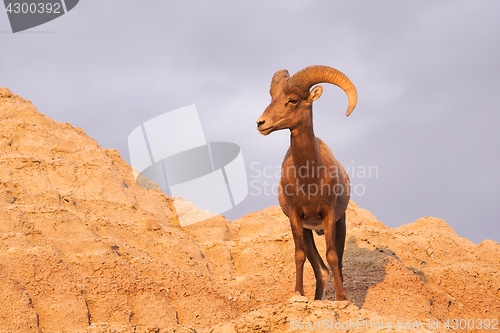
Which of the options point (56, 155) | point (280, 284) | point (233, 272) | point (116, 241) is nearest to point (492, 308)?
point (280, 284)

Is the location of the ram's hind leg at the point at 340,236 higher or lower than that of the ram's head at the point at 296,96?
lower

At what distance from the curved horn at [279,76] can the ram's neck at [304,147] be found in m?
0.92

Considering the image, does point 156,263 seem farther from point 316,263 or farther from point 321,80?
point 321,80

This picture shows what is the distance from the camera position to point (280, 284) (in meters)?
15.1

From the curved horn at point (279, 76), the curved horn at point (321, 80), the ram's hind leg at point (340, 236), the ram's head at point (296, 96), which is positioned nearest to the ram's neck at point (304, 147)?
the ram's head at point (296, 96)

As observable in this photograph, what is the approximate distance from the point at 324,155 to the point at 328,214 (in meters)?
1.14

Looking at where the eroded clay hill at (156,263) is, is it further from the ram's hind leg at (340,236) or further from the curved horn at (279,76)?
the curved horn at (279,76)

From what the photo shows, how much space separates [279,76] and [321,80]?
2.56ft

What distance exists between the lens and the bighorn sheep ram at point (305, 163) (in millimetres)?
9031

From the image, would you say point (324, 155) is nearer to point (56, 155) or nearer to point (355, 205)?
point (56, 155)

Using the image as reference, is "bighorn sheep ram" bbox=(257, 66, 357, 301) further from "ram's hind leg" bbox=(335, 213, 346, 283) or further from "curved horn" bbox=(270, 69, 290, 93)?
"ram's hind leg" bbox=(335, 213, 346, 283)

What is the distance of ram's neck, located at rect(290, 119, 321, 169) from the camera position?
922 centimetres

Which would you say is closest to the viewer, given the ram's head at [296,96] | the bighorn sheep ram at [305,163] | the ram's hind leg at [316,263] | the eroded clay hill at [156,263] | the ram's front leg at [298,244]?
the ram's head at [296,96]

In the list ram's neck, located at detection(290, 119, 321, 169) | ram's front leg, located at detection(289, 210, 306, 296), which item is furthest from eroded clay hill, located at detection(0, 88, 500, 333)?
ram's neck, located at detection(290, 119, 321, 169)
